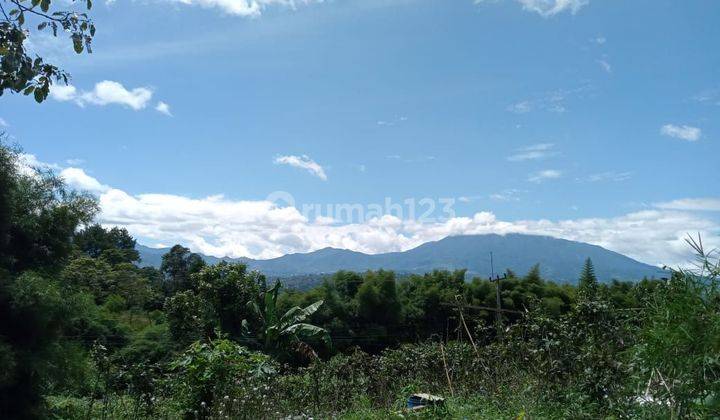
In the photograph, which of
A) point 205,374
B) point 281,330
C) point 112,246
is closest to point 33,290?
point 205,374

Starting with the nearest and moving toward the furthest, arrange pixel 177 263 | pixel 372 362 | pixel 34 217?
pixel 372 362 → pixel 34 217 → pixel 177 263

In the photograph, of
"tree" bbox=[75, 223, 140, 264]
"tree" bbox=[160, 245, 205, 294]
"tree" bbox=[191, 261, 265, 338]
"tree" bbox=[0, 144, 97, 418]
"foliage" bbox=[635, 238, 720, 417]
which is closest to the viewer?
"foliage" bbox=[635, 238, 720, 417]

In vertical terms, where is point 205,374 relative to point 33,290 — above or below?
below

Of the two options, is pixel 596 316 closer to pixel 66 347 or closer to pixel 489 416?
pixel 489 416

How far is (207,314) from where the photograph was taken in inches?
765

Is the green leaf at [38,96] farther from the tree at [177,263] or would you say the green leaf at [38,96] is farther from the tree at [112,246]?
the tree at [177,263]

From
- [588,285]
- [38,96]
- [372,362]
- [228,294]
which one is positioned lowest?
[372,362]

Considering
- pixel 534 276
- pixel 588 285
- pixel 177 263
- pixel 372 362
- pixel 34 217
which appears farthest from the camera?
pixel 177 263

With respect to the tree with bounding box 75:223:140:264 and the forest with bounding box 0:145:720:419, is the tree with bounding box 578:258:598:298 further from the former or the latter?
the tree with bounding box 75:223:140:264

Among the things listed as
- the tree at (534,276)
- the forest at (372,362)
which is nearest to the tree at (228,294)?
the forest at (372,362)

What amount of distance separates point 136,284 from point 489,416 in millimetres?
30369

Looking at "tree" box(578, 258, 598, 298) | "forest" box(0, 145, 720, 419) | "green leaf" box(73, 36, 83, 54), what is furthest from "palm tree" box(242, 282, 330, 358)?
"green leaf" box(73, 36, 83, 54)

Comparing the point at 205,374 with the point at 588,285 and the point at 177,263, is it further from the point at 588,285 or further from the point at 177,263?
the point at 177,263

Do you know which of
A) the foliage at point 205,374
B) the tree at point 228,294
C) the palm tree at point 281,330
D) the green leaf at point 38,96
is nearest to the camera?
the green leaf at point 38,96
